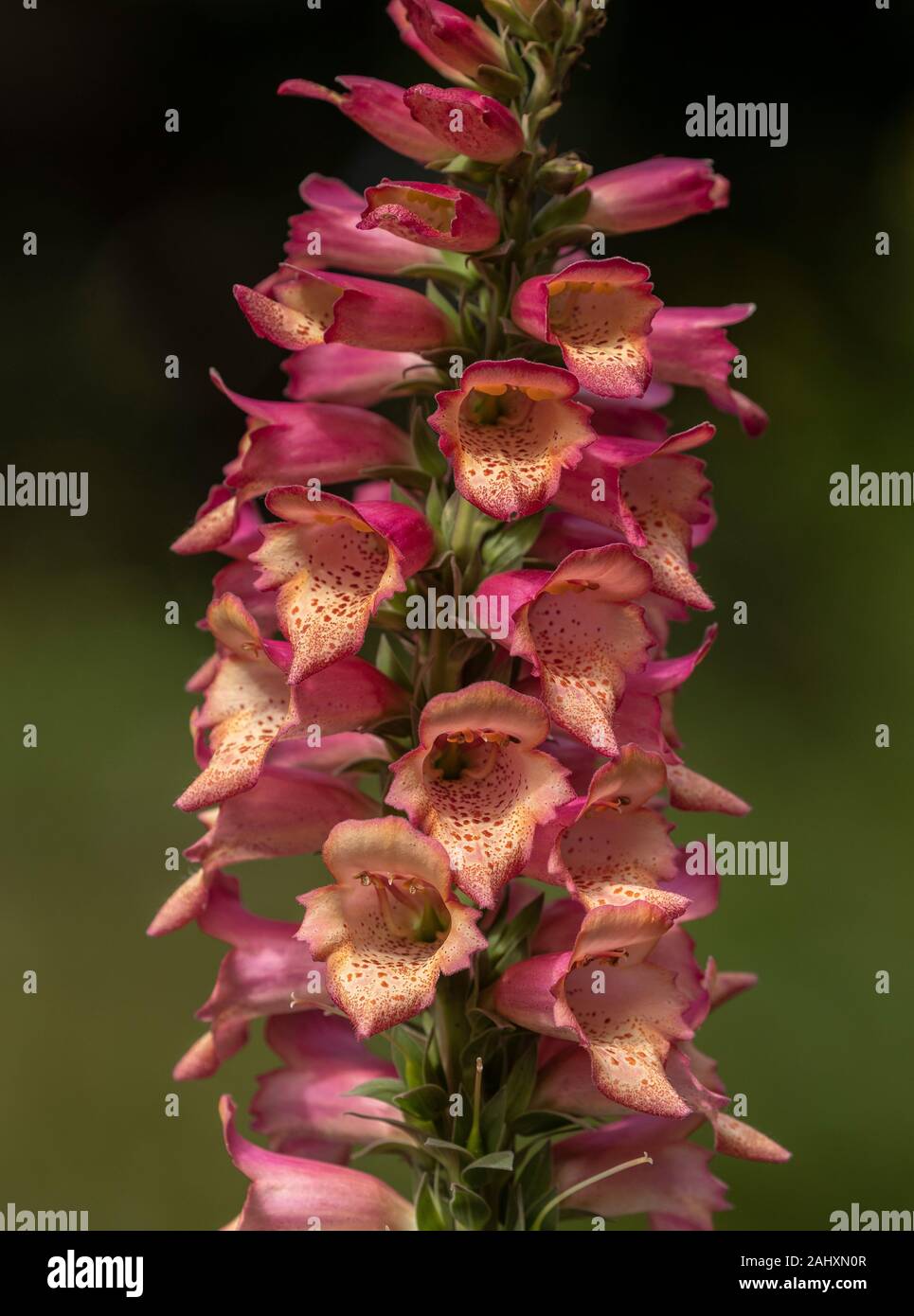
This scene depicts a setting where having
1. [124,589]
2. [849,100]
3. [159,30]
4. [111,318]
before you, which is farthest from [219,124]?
[849,100]

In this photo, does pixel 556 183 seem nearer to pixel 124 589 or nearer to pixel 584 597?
pixel 584 597

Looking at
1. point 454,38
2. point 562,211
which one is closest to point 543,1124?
point 562,211

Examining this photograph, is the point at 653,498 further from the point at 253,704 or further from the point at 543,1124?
the point at 543,1124

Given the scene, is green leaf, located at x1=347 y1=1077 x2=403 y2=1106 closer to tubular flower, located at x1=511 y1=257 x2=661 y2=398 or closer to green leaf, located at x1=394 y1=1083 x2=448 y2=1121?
green leaf, located at x1=394 y1=1083 x2=448 y2=1121

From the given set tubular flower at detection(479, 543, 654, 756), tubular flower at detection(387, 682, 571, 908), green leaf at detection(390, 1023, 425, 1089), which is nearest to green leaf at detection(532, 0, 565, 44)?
tubular flower at detection(479, 543, 654, 756)

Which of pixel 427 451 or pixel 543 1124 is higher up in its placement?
pixel 427 451

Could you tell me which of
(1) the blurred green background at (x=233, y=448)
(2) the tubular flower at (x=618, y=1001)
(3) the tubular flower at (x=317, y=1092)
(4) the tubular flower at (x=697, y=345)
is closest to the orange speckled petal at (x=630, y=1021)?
(2) the tubular flower at (x=618, y=1001)

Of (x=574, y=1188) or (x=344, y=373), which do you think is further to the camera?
(x=344, y=373)
